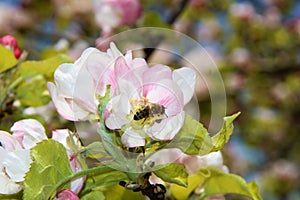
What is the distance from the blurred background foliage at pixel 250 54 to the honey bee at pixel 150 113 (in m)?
1.57

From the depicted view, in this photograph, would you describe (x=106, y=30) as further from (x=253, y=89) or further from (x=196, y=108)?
(x=253, y=89)

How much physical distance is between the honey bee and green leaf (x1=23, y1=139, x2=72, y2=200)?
78 mm

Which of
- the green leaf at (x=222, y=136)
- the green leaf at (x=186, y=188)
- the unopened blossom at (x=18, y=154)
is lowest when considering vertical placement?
the green leaf at (x=186, y=188)

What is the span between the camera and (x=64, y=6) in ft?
9.21

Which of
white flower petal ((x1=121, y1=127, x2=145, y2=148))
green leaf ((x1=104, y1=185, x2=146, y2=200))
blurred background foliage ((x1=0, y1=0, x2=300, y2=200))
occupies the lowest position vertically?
blurred background foliage ((x1=0, y1=0, x2=300, y2=200))

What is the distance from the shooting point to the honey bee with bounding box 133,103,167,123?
54 cm

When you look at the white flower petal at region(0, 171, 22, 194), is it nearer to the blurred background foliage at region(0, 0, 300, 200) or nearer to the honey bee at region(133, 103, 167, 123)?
the honey bee at region(133, 103, 167, 123)

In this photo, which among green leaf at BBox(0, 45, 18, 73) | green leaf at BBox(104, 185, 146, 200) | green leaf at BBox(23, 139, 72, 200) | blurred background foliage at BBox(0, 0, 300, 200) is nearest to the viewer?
green leaf at BBox(23, 139, 72, 200)

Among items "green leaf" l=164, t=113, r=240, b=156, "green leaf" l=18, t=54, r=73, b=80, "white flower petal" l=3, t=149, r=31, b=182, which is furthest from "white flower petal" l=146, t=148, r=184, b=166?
"green leaf" l=18, t=54, r=73, b=80

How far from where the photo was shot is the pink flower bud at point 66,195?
542 millimetres

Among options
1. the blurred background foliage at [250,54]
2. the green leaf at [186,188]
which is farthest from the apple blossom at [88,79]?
the blurred background foliage at [250,54]

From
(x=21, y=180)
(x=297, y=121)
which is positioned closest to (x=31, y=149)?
(x=21, y=180)

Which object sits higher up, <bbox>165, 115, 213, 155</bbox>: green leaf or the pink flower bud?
<bbox>165, 115, 213, 155</bbox>: green leaf

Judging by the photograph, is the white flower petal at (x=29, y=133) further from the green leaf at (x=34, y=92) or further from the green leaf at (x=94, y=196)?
the green leaf at (x=34, y=92)
